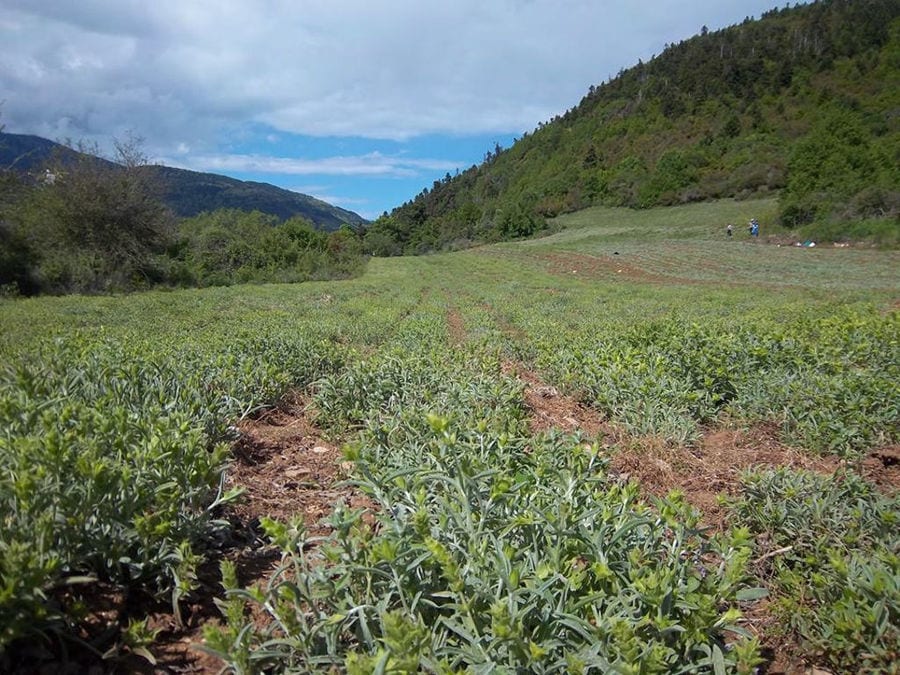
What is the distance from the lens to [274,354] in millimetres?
4836

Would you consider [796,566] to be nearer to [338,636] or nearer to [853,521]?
[853,521]

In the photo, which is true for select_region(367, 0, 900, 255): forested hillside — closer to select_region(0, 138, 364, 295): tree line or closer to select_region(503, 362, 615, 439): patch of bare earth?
select_region(503, 362, 615, 439): patch of bare earth

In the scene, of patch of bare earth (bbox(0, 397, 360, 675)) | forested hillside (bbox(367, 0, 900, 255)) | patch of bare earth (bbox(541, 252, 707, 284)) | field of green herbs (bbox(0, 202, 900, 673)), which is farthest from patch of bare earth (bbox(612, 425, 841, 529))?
forested hillside (bbox(367, 0, 900, 255))

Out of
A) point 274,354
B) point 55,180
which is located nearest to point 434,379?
point 274,354

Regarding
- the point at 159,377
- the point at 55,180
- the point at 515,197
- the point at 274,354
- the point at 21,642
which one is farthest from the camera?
the point at 515,197

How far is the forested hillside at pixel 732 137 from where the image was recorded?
48.1 meters

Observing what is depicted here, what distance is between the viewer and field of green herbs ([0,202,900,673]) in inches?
58.2

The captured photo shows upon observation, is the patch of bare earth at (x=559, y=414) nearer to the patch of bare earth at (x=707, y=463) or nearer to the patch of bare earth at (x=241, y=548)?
the patch of bare earth at (x=707, y=463)

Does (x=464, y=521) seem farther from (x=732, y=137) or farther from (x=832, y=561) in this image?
(x=732, y=137)

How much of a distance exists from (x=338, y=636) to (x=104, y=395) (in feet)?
7.09

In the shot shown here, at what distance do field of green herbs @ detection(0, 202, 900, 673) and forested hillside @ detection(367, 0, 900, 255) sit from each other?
3767 centimetres

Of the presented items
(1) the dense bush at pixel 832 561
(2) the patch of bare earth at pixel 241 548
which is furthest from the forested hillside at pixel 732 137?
(2) the patch of bare earth at pixel 241 548

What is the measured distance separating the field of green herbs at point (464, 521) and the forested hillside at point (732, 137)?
37670mm

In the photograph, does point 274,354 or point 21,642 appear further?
point 274,354
